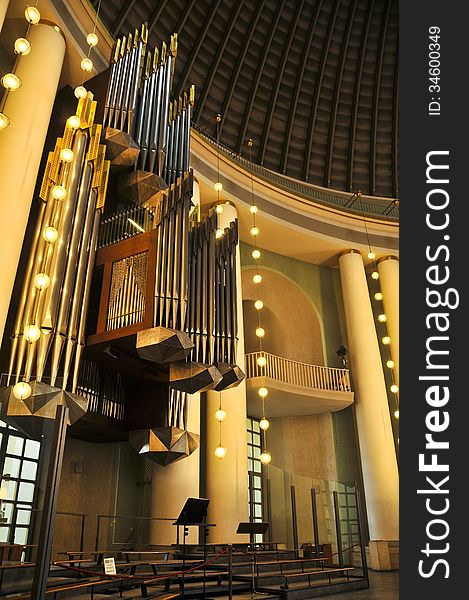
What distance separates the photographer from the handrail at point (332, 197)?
48.9ft

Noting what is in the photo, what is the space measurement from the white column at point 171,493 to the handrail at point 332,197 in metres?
7.93

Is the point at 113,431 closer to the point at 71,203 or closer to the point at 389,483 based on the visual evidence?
the point at 71,203

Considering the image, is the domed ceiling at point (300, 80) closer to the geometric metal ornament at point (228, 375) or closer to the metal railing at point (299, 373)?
the metal railing at point (299, 373)

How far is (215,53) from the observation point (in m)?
14.1

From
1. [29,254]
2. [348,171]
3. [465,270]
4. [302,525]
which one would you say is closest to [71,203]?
[29,254]

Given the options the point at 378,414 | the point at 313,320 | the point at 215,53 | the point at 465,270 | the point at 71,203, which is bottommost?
the point at 465,270

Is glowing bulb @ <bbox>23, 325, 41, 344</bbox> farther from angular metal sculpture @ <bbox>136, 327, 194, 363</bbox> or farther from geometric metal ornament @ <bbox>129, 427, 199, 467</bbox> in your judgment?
geometric metal ornament @ <bbox>129, 427, 199, 467</bbox>

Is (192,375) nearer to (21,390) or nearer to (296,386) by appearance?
(21,390)

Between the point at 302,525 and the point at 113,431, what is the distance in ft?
15.5

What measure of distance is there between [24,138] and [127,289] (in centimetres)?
248

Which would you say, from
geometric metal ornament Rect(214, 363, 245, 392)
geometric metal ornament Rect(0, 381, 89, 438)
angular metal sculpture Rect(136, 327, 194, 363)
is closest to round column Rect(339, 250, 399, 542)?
geometric metal ornament Rect(214, 363, 245, 392)

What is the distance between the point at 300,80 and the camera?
50.2 feet

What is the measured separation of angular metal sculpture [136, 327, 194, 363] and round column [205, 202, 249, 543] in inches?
142

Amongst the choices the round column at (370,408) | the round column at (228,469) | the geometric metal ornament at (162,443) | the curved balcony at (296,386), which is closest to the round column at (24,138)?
the geometric metal ornament at (162,443)
